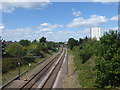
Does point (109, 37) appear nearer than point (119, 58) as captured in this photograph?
No

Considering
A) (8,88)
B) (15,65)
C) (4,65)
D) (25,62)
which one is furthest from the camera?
(25,62)

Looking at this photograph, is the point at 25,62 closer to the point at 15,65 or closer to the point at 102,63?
the point at 15,65

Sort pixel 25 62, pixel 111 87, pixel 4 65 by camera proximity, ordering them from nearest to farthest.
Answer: pixel 111 87
pixel 4 65
pixel 25 62

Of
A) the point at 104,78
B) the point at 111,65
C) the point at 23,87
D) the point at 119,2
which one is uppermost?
the point at 119,2

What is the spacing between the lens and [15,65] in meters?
40.7

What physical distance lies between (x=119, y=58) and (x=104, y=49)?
2092 millimetres

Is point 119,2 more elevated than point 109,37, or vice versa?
point 119,2

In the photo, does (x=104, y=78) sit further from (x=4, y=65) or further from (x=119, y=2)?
(x=4, y=65)

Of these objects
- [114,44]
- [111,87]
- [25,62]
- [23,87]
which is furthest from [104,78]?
[25,62]

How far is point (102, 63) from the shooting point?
63.9ft

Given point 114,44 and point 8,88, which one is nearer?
point 114,44

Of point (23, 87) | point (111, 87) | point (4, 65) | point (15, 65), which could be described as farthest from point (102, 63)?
point (15, 65)

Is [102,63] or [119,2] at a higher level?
[119,2]

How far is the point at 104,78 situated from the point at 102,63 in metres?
1.42
